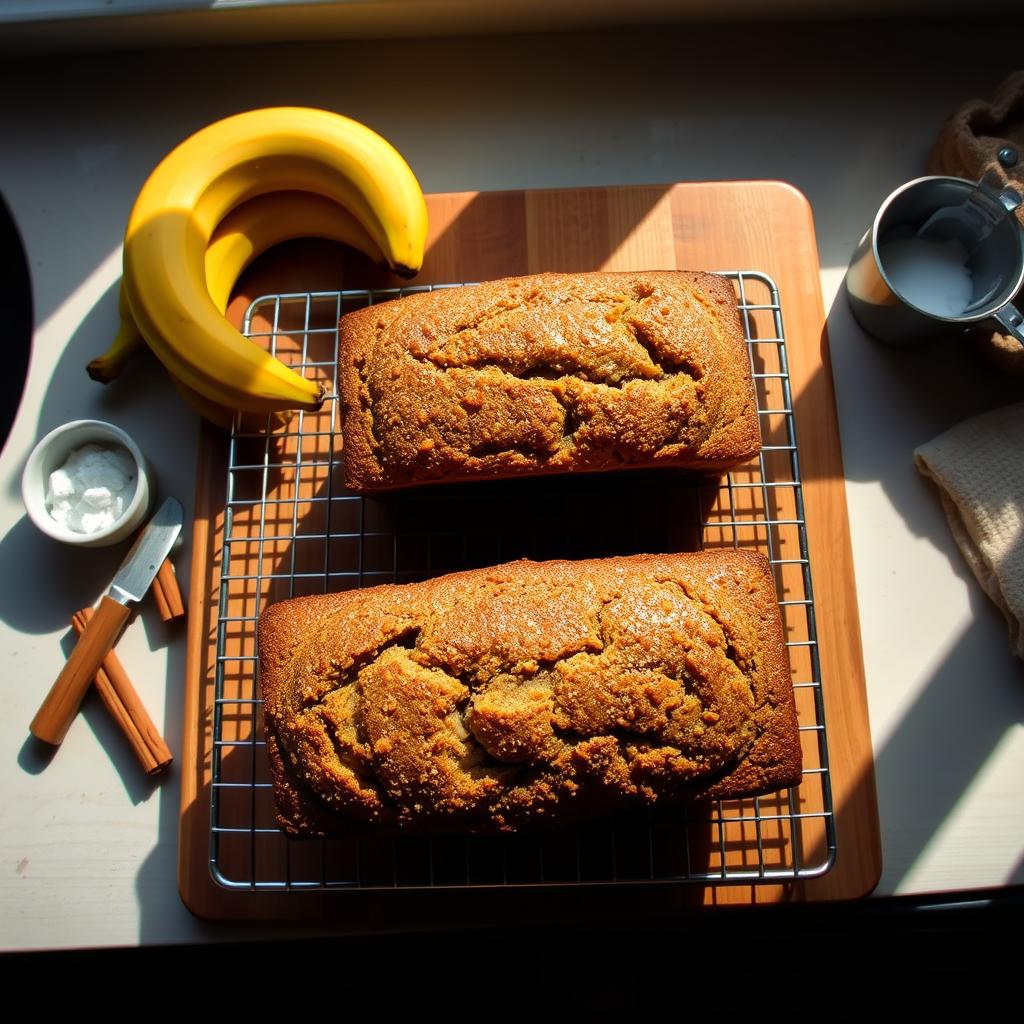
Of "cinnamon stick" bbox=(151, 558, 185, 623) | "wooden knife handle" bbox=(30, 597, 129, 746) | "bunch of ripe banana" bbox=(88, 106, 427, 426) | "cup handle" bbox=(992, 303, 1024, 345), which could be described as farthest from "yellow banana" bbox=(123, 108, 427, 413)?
"cup handle" bbox=(992, 303, 1024, 345)

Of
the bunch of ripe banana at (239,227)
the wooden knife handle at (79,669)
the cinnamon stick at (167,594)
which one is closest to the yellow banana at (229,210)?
the bunch of ripe banana at (239,227)

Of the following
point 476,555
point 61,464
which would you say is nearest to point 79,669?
point 61,464

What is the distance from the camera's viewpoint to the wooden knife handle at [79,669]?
1633mm

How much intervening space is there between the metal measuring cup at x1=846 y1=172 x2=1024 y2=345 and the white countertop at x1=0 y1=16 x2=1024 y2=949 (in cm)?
10

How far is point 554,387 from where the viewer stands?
1.44 meters

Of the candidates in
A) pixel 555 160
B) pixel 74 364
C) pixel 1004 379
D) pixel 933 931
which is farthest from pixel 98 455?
pixel 933 931

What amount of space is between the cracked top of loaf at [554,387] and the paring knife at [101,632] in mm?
490

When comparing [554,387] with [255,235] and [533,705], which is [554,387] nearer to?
[533,705]

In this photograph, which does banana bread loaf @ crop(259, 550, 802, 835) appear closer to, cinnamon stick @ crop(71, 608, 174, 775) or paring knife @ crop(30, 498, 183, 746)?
cinnamon stick @ crop(71, 608, 174, 775)

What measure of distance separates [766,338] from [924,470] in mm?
435

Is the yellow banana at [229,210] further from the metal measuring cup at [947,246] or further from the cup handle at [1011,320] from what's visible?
the cup handle at [1011,320]

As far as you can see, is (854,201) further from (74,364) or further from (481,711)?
(74,364)

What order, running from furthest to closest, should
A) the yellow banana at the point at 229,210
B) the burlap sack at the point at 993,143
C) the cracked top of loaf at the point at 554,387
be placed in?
the burlap sack at the point at 993,143 < the yellow banana at the point at 229,210 < the cracked top of loaf at the point at 554,387

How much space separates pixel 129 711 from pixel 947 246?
1973mm
